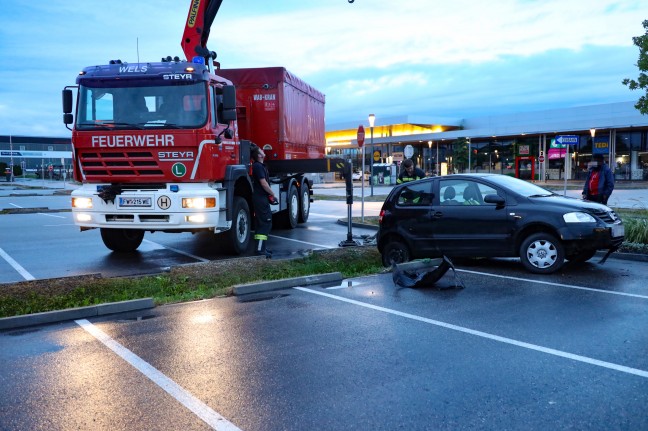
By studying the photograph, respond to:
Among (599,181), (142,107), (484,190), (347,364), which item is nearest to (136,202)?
(142,107)

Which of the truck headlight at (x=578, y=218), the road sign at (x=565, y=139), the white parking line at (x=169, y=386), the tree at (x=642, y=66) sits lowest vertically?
the white parking line at (x=169, y=386)

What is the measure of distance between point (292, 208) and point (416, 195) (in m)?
6.72

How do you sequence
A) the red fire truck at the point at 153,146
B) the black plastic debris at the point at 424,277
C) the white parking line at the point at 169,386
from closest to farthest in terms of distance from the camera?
the white parking line at the point at 169,386
the black plastic debris at the point at 424,277
the red fire truck at the point at 153,146

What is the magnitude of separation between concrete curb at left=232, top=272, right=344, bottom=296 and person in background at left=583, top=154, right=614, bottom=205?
7265 mm

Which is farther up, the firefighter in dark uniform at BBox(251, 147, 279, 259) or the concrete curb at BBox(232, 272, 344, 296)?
the firefighter in dark uniform at BBox(251, 147, 279, 259)

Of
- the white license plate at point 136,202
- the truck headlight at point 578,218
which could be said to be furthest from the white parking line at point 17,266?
the truck headlight at point 578,218

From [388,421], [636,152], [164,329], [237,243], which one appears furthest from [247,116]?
[636,152]

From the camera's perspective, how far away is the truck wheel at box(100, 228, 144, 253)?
1177 cm

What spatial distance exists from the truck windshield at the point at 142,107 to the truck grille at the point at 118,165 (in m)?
0.46

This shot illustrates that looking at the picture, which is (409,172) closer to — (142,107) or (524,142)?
(142,107)

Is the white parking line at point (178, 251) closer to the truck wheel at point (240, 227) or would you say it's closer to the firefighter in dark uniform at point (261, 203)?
the truck wheel at point (240, 227)

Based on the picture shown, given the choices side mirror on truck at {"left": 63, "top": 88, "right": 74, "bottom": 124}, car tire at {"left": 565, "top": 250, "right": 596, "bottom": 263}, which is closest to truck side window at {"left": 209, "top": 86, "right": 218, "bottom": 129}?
side mirror on truck at {"left": 63, "top": 88, "right": 74, "bottom": 124}

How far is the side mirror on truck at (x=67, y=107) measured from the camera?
1018cm

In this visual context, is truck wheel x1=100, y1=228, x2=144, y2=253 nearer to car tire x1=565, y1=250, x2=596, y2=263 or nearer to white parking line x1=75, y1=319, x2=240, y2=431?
white parking line x1=75, y1=319, x2=240, y2=431
